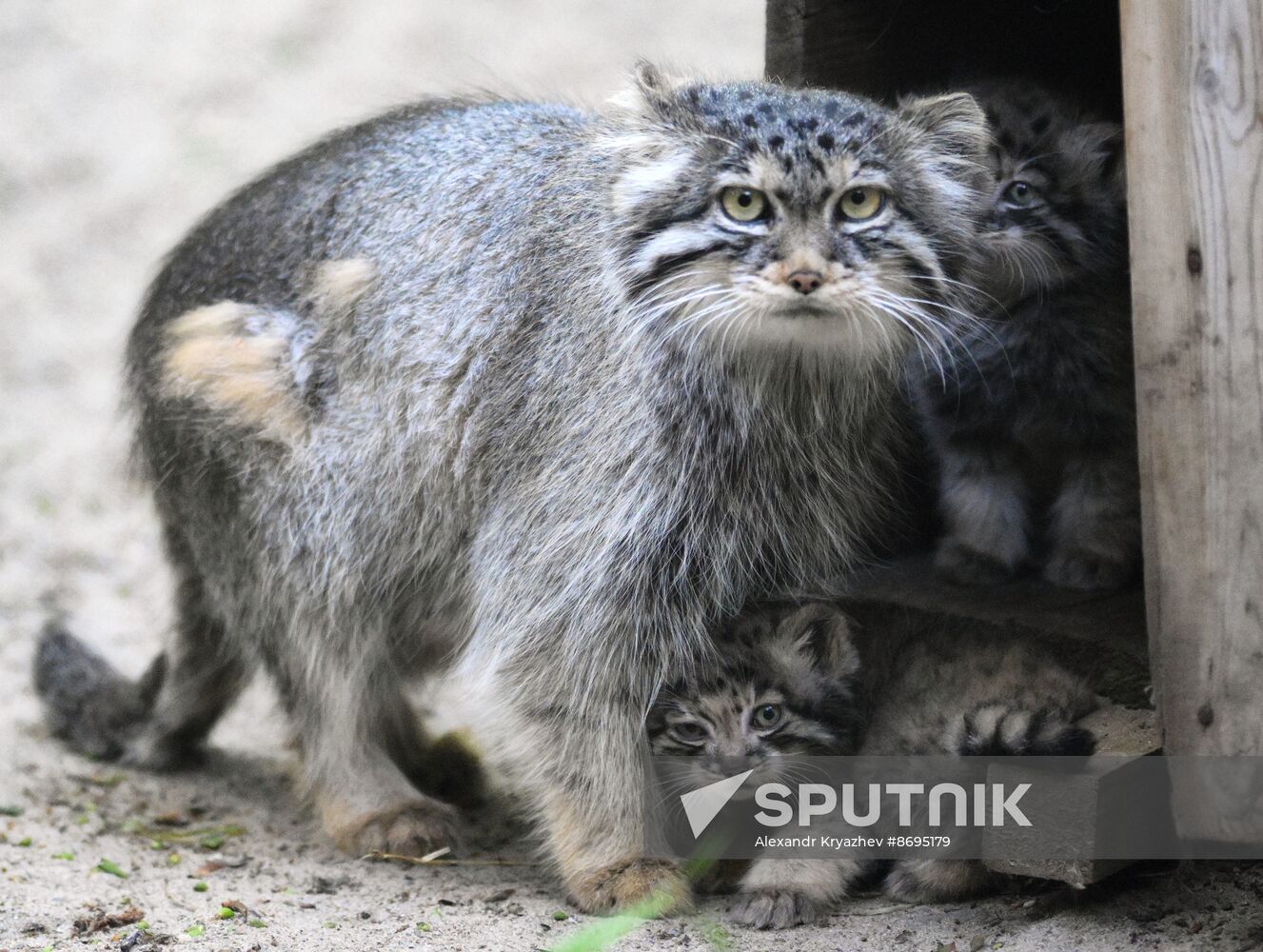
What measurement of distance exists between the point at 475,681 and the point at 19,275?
569cm

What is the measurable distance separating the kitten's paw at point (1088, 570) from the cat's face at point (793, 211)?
72cm

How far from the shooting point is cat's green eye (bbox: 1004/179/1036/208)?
3525 mm

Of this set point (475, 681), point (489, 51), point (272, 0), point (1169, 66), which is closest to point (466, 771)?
point (475, 681)

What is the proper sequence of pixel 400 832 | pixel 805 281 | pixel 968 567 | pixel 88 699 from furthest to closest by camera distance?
pixel 88 699 < pixel 400 832 < pixel 968 567 < pixel 805 281

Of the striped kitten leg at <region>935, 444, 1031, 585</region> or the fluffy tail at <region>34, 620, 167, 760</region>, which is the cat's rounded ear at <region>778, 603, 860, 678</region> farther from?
the fluffy tail at <region>34, 620, 167, 760</region>

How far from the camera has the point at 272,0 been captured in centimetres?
1105

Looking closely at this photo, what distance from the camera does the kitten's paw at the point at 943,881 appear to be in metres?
3.36

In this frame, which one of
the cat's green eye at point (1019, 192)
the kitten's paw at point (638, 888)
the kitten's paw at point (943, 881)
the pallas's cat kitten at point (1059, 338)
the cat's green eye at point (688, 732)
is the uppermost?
the cat's green eye at point (1019, 192)

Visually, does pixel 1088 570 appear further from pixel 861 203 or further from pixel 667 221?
pixel 667 221

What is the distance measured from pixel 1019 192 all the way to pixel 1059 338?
1.17 ft

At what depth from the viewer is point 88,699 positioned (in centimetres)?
482

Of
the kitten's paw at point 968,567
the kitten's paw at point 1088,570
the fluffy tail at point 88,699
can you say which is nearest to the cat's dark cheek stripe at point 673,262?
the kitten's paw at point 968,567

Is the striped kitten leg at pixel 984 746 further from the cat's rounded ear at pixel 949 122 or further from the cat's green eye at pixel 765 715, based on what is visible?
the cat's rounded ear at pixel 949 122

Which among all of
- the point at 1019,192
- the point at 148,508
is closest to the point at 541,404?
the point at 1019,192
